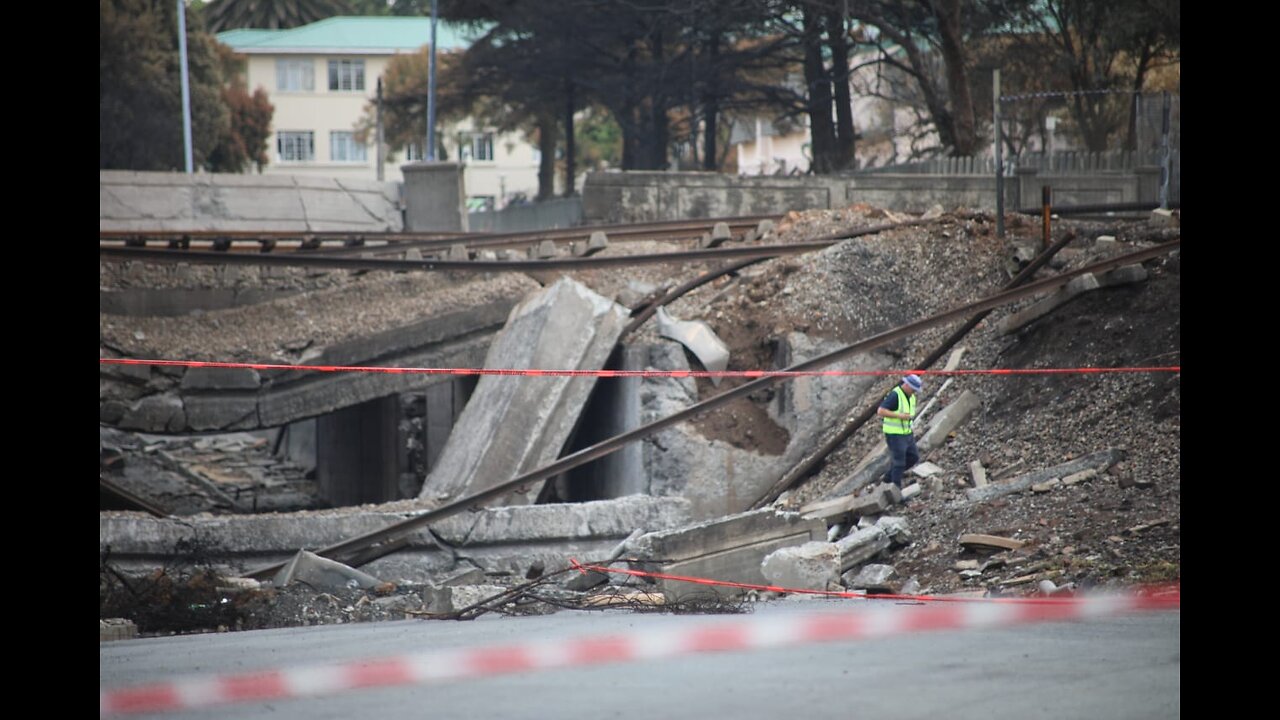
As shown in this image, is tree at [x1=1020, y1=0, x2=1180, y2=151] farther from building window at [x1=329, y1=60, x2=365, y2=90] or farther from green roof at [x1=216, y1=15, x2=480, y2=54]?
building window at [x1=329, y1=60, x2=365, y2=90]

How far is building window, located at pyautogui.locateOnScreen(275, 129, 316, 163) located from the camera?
6856cm

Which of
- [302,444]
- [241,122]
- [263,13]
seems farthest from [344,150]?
[302,444]

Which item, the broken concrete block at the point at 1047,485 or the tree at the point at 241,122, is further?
the tree at the point at 241,122

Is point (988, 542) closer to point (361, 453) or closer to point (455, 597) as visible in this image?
point (455, 597)

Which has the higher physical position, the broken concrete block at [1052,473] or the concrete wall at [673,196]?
the concrete wall at [673,196]

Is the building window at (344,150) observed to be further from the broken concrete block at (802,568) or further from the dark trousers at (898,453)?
the broken concrete block at (802,568)

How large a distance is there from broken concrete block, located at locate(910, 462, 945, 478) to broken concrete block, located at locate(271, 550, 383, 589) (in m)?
4.65

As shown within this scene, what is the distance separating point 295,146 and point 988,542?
65108 millimetres

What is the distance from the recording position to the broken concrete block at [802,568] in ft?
28.0

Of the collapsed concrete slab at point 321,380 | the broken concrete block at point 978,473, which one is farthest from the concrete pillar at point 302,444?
the broken concrete block at point 978,473

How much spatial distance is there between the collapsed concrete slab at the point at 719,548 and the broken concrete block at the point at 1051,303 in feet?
14.1

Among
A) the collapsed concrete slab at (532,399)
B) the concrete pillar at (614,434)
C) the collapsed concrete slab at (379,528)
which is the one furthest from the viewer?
the concrete pillar at (614,434)

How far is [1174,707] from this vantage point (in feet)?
14.4
